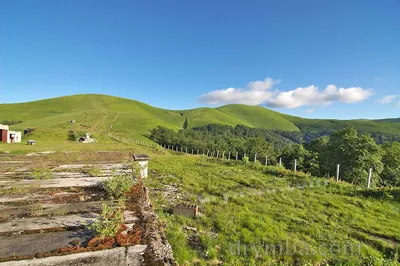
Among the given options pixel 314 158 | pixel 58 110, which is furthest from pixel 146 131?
pixel 58 110

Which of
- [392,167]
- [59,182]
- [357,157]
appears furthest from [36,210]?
[392,167]

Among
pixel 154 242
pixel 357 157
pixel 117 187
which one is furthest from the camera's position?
pixel 357 157

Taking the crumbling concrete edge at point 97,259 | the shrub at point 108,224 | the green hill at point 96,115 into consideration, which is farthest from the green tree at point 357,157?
the green hill at point 96,115

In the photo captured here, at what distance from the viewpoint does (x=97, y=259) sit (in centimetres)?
196

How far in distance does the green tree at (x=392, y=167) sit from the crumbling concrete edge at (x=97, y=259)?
170 ft

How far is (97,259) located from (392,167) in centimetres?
5757

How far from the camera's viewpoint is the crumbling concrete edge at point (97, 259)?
1898 millimetres

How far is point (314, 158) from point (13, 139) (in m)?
67.4

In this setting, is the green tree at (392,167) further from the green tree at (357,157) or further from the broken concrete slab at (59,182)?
the broken concrete slab at (59,182)

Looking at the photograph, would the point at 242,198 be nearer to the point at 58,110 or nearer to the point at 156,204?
the point at 156,204

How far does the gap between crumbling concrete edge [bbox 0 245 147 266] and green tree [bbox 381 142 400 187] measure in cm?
5183

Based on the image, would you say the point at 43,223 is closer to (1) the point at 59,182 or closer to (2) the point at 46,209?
(2) the point at 46,209

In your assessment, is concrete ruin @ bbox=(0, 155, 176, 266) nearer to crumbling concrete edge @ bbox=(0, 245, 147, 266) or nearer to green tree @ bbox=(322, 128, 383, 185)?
crumbling concrete edge @ bbox=(0, 245, 147, 266)

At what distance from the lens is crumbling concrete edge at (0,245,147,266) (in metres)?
1.90
